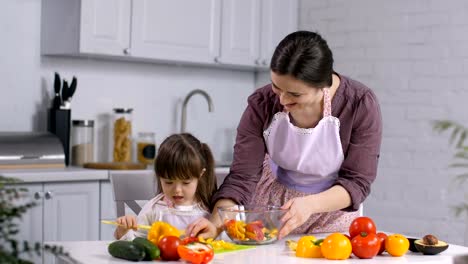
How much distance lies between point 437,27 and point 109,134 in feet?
6.39

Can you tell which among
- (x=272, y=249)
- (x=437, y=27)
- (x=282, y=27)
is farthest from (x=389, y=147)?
(x=272, y=249)

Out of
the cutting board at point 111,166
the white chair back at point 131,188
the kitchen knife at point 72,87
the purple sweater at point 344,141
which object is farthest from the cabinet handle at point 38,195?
the purple sweater at point 344,141

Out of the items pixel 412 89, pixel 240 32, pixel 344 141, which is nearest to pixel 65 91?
pixel 240 32

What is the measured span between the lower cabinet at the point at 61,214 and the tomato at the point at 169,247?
74.9 inches

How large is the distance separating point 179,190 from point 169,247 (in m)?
0.60

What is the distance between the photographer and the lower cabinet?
379 centimetres

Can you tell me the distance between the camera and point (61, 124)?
4219mm

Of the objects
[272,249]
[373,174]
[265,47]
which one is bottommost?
[272,249]

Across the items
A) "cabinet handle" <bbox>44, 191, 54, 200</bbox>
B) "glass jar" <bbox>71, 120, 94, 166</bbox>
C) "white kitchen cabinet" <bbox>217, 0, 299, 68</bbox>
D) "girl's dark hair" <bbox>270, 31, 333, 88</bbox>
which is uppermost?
"white kitchen cabinet" <bbox>217, 0, 299, 68</bbox>

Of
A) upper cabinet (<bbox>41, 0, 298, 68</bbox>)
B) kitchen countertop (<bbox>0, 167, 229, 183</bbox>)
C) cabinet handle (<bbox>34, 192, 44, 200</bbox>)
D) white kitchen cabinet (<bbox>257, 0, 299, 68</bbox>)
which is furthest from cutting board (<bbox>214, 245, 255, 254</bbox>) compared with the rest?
white kitchen cabinet (<bbox>257, 0, 299, 68</bbox>)

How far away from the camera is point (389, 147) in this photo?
180 inches

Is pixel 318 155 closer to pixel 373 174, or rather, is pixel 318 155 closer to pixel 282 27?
pixel 373 174

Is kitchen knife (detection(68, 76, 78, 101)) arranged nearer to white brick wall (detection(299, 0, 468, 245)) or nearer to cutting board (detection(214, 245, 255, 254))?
white brick wall (detection(299, 0, 468, 245))

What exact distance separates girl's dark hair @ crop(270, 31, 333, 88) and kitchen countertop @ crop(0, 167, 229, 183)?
1.80 m
